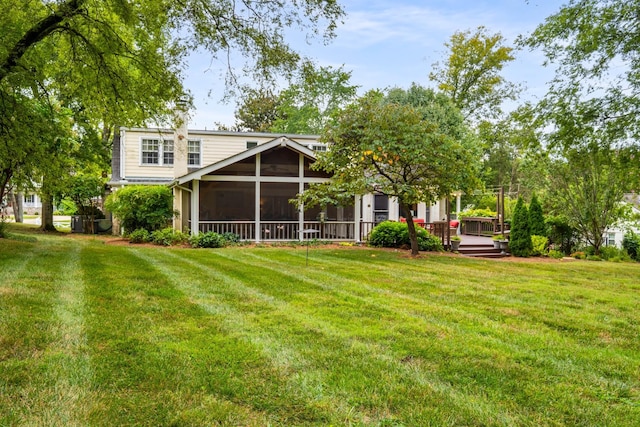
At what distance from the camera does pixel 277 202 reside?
19531mm

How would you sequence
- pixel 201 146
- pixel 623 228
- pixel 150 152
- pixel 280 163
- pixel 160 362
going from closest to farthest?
pixel 160 362
pixel 623 228
pixel 280 163
pixel 150 152
pixel 201 146

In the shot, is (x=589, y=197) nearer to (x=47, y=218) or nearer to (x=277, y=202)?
(x=277, y=202)

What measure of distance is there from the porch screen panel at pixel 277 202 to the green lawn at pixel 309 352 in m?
11.6

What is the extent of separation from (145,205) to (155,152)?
4714 mm

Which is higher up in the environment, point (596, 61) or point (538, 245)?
point (596, 61)

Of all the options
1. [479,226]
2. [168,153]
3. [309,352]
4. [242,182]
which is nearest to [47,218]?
[168,153]

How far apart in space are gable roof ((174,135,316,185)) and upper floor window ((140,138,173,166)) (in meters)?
5.39

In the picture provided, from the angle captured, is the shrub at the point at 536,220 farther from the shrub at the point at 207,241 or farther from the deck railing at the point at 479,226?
the shrub at the point at 207,241

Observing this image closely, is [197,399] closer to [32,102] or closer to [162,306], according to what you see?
[162,306]

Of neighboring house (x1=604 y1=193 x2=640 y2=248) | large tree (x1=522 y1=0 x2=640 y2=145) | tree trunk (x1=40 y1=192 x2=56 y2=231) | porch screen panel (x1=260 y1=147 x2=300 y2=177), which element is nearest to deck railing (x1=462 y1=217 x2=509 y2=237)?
neighboring house (x1=604 y1=193 x2=640 y2=248)

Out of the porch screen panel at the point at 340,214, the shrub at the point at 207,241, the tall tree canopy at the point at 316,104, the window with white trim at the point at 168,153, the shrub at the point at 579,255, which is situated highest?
the tall tree canopy at the point at 316,104

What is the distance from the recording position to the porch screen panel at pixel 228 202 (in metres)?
18.6

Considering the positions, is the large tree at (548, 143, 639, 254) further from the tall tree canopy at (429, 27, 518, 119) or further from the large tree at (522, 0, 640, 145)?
the tall tree canopy at (429, 27, 518, 119)

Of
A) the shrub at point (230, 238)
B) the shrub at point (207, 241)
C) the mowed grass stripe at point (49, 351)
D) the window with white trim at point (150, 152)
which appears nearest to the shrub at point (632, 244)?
the shrub at point (230, 238)
